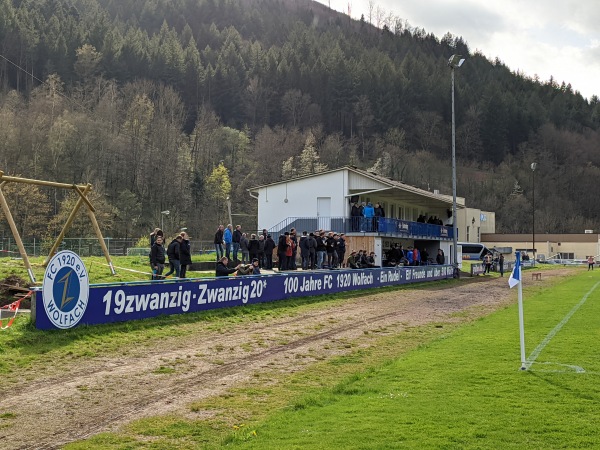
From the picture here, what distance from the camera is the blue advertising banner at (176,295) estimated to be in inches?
563

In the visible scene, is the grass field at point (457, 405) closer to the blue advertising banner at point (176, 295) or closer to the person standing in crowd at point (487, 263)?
the blue advertising banner at point (176, 295)

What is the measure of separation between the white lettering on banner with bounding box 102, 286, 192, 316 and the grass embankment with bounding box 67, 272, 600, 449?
18.9 ft

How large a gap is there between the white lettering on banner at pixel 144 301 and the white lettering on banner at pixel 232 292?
61 centimetres

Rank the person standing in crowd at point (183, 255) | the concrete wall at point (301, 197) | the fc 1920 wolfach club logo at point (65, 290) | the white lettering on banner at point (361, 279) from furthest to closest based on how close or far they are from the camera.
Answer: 1. the concrete wall at point (301, 197)
2. the white lettering on banner at point (361, 279)
3. the person standing in crowd at point (183, 255)
4. the fc 1920 wolfach club logo at point (65, 290)

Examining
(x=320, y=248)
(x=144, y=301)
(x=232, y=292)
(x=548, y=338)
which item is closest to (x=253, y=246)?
(x=320, y=248)

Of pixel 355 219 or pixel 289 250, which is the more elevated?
pixel 355 219

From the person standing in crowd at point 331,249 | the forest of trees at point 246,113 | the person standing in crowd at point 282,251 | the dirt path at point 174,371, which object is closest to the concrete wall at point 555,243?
the forest of trees at point 246,113

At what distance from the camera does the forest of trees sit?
79.3 meters

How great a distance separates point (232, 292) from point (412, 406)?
12.2 meters

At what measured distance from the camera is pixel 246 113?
132 meters

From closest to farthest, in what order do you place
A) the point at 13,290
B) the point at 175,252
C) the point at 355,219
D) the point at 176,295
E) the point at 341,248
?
the point at 176,295
the point at 13,290
the point at 175,252
the point at 341,248
the point at 355,219

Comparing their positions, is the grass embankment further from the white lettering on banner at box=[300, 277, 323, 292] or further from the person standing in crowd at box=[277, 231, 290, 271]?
the person standing in crowd at box=[277, 231, 290, 271]

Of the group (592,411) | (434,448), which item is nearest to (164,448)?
(434,448)

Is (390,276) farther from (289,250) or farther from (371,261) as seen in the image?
(289,250)
